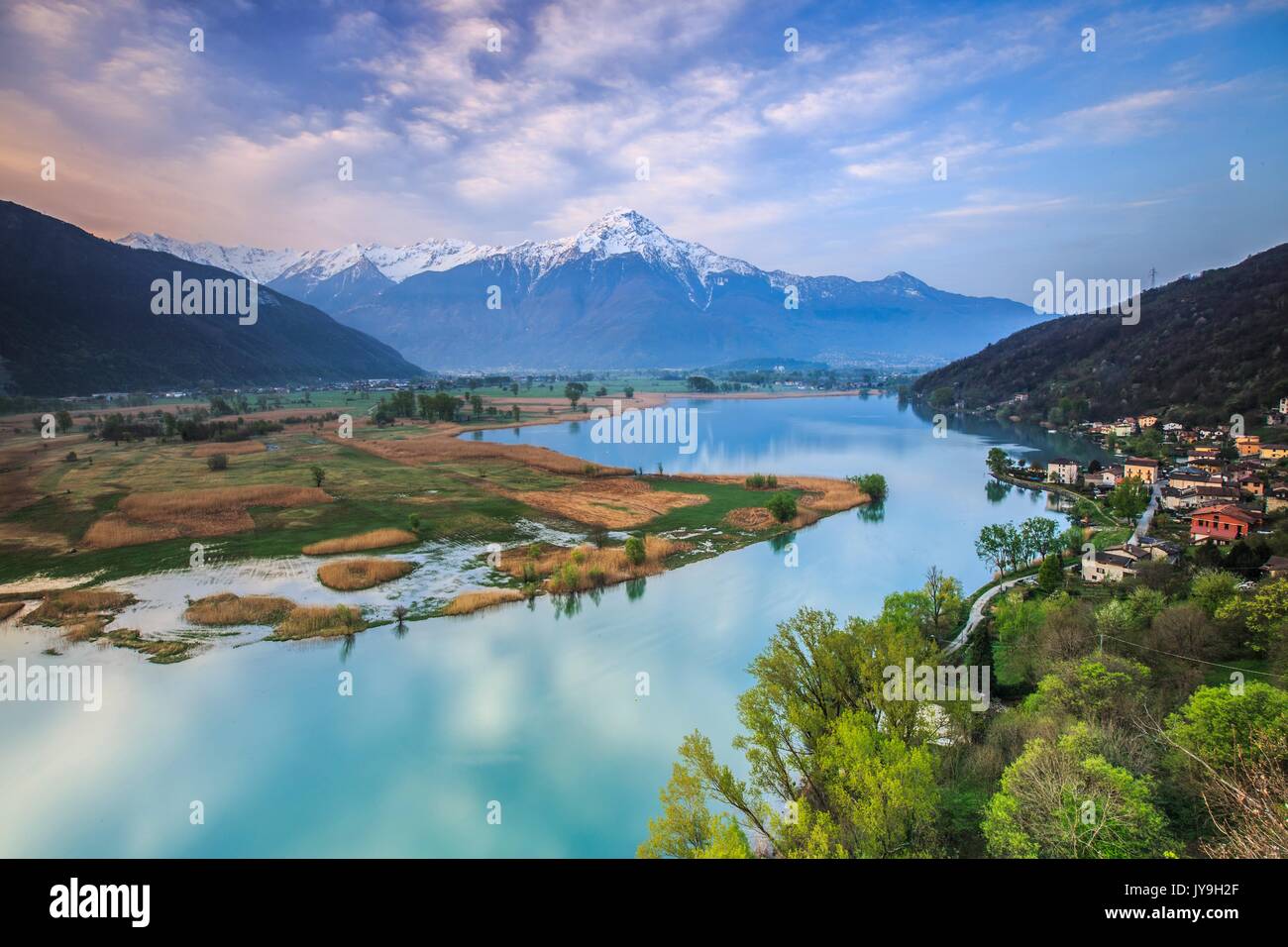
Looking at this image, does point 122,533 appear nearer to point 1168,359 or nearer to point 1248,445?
point 1248,445

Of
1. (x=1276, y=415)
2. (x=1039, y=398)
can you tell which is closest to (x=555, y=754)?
(x=1276, y=415)

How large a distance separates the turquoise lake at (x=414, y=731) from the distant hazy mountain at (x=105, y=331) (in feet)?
251

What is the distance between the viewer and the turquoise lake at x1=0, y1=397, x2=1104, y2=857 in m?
10.9

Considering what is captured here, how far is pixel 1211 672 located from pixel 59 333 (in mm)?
110344

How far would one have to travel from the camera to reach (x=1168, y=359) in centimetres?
6328

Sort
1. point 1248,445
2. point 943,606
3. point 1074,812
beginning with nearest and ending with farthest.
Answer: point 1074,812
point 943,606
point 1248,445

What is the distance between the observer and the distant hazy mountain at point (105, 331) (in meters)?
76.8

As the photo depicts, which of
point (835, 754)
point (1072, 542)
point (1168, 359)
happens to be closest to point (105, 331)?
point (1072, 542)

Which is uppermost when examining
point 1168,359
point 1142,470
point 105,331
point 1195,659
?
point 105,331

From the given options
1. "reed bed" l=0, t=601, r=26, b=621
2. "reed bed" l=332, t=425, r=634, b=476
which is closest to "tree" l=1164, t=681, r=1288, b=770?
"reed bed" l=0, t=601, r=26, b=621

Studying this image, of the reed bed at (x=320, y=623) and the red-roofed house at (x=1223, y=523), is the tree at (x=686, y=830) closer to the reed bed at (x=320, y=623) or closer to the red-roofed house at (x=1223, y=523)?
the reed bed at (x=320, y=623)

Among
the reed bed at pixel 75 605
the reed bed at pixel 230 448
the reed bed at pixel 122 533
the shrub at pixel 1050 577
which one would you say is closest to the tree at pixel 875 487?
the shrub at pixel 1050 577

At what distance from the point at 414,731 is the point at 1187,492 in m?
32.5
